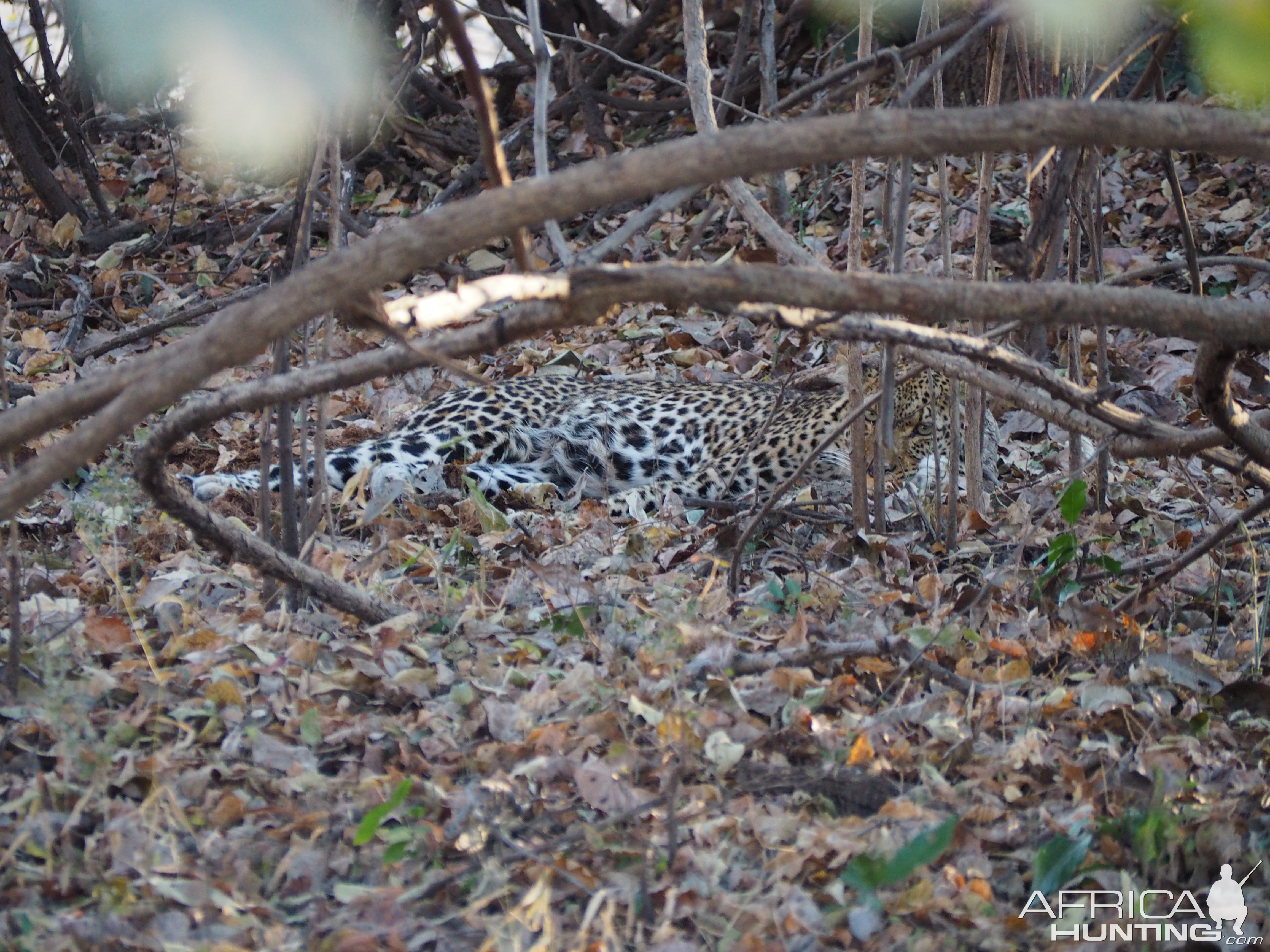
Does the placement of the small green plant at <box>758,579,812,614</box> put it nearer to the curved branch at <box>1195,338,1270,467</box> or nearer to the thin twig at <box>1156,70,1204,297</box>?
the curved branch at <box>1195,338,1270,467</box>

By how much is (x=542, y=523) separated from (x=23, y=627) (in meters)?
2.04

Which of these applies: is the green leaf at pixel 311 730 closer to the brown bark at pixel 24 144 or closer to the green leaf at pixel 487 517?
the green leaf at pixel 487 517

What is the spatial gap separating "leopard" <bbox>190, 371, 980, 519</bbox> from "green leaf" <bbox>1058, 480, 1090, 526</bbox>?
110 inches

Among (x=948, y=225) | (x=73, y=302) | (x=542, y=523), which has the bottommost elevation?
(x=542, y=523)

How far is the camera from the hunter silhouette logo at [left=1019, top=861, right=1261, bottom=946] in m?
2.21

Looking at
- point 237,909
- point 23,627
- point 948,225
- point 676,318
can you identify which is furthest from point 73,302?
point 237,909

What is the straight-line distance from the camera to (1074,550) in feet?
11.6

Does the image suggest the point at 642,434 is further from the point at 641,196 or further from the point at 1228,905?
the point at 641,196

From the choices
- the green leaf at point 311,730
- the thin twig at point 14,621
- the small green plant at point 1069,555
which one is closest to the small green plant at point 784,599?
the small green plant at point 1069,555

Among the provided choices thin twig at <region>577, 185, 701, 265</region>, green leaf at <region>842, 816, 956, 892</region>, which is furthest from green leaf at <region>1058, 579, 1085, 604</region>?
thin twig at <region>577, 185, 701, 265</region>

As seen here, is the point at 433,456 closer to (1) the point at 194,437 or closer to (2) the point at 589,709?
(1) the point at 194,437

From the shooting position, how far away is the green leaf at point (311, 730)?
269 centimetres

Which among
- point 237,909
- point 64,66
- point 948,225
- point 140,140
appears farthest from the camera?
point 140,140

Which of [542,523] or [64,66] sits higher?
[64,66]
